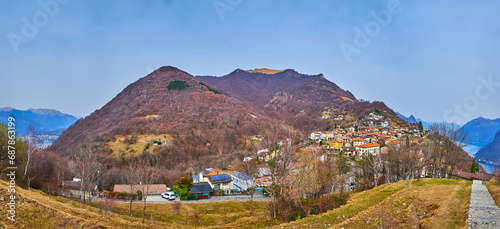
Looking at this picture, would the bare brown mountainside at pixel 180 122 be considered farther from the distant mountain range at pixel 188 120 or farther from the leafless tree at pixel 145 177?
the leafless tree at pixel 145 177

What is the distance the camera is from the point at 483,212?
28.7 ft

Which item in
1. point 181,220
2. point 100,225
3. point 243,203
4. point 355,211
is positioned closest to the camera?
point 100,225

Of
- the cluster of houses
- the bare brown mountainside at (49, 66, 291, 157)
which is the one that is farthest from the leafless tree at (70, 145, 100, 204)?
the cluster of houses

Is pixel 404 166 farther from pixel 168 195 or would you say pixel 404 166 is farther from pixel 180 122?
pixel 180 122

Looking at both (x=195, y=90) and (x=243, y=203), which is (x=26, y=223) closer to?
(x=243, y=203)

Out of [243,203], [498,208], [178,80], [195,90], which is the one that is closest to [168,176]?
[243,203]

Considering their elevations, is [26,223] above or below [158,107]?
below

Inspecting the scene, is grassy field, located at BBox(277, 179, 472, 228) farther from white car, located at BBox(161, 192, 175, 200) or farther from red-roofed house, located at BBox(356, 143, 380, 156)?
red-roofed house, located at BBox(356, 143, 380, 156)

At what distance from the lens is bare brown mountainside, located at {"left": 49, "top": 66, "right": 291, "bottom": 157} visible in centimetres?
8688

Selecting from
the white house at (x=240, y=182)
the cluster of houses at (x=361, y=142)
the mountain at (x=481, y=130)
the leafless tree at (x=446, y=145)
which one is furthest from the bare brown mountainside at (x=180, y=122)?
the mountain at (x=481, y=130)

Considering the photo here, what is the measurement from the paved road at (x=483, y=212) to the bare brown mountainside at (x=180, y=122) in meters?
49.2

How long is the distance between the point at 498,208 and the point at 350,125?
110m

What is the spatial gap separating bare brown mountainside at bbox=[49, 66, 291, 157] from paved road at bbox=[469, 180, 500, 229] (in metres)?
49.2

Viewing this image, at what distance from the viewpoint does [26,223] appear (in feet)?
30.1
